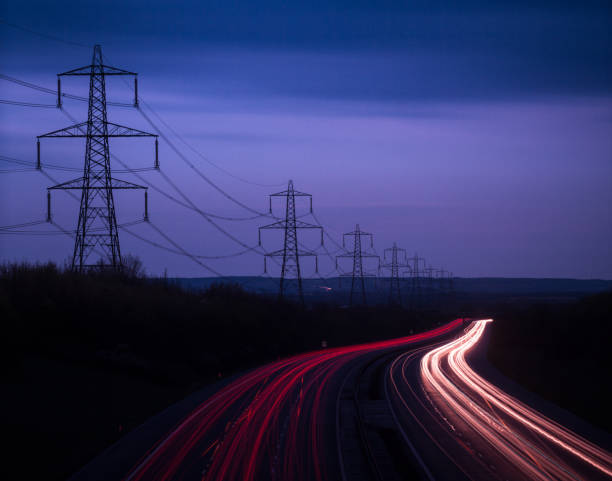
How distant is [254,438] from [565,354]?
5332cm

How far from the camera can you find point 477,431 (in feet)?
76.5

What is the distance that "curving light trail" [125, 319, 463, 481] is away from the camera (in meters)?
17.2

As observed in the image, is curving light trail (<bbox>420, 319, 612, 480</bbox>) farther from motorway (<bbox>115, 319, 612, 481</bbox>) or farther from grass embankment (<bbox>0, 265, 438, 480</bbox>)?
grass embankment (<bbox>0, 265, 438, 480</bbox>)

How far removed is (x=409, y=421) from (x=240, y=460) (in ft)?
31.4

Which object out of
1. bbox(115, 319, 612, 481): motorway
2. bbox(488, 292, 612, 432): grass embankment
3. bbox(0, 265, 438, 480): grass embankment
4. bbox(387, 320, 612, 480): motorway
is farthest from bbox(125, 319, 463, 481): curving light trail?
bbox(488, 292, 612, 432): grass embankment

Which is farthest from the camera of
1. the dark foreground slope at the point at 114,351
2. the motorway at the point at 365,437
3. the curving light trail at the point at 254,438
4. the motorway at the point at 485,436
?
the dark foreground slope at the point at 114,351

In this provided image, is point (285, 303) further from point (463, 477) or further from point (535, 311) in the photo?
point (463, 477)

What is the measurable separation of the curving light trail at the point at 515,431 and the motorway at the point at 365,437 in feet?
0.14

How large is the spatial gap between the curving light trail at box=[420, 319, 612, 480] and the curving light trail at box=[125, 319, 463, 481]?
5.46 m

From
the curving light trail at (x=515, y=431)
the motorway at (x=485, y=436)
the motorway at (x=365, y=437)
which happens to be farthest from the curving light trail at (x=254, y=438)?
the curving light trail at (x=515, y=431)

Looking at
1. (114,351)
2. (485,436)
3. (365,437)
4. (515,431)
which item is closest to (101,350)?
(114,351)

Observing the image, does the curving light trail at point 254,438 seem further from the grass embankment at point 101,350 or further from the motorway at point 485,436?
the motorway at point 485,436

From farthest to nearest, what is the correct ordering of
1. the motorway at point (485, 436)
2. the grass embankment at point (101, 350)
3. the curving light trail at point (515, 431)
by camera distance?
the grass embankment at point (101, 350) < the curving light trail at point (515, 431) < the motorway at point (485, 436)

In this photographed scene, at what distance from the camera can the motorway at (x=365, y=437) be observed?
17453mm
